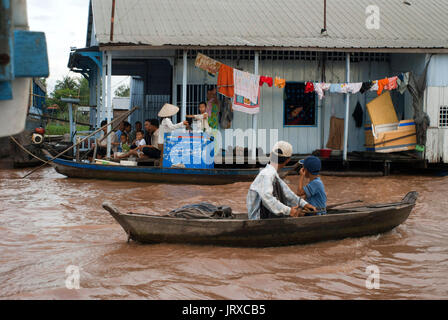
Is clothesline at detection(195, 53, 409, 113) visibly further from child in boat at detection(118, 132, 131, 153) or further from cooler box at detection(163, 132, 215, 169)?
child in boat at detection(118, 132, 131, 153)

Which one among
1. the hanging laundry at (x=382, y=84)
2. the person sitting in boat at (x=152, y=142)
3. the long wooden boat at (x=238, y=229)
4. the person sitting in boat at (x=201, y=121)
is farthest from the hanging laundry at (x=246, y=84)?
the long wooden boat at (x=238, y=229)

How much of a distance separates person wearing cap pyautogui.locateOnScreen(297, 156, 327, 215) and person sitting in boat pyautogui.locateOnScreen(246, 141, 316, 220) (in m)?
0.21

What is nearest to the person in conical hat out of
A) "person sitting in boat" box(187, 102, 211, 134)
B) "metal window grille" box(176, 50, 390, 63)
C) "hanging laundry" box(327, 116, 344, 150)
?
"person sitting in boat" box(187, 102, 211, 134)

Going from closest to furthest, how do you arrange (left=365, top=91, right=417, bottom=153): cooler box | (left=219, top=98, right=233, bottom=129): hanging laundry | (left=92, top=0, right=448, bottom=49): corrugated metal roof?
(left=92, top=0, right=448, bottom=49): corrugated metal roof → (left=365, top=91, right=417, bottom=153): cooler box → (left=219, top=98, right=233, bottom=129): hanging laundry

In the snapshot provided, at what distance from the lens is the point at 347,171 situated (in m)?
13.2

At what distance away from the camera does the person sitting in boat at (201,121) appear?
11.8 meters

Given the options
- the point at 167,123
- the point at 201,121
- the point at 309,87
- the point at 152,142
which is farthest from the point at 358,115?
the point at 152,142

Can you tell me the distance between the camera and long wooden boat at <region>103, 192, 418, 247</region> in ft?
18.4

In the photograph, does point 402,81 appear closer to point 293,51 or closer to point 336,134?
point 336,134

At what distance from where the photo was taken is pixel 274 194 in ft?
18.4

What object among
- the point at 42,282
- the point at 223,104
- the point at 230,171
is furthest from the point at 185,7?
the point at 42,282

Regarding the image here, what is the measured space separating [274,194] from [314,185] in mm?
557

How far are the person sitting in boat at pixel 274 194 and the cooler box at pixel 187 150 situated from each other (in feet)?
18.8

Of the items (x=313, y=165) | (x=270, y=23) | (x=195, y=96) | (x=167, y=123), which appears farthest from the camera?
(x=270, y=23)
